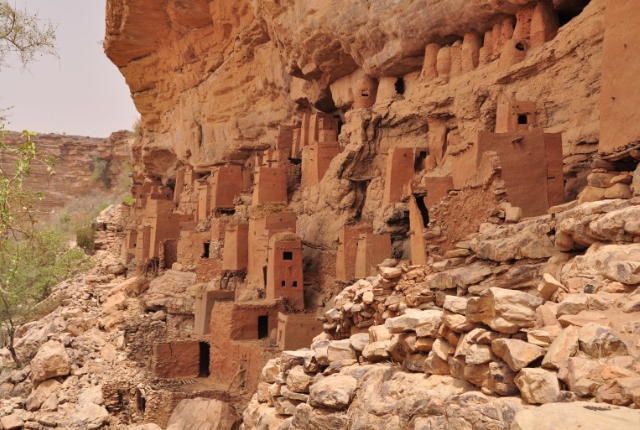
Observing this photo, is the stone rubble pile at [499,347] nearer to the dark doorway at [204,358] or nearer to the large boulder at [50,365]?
the dark doorway at [204,358]

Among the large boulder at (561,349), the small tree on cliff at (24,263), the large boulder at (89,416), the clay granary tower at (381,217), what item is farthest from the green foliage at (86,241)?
the large boulder at (561,349)

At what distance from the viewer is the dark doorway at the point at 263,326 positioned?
1625 centimetres

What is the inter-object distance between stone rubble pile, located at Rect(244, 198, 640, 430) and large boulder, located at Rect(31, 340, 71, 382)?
1184 centimetres

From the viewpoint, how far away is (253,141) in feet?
96.8

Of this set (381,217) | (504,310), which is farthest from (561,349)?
(381,217)

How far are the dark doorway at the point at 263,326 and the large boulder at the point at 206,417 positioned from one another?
4.00 meters

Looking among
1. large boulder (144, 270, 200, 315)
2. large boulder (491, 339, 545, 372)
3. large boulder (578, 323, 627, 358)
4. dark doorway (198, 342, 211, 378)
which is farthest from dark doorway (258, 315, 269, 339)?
large boulder (578, 323, 627, 358)

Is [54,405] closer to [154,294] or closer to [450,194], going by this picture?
[154,294]

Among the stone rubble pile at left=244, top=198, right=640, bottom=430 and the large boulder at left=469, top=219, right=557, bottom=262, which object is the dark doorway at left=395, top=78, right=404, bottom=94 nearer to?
the stone rubble pile at left=244, top=198, right=640, bottom=430

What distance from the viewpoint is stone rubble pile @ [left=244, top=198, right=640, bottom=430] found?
3621mm

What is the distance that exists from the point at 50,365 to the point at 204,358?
160 inches

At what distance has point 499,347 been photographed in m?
4.05

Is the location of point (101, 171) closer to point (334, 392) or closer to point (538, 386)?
point (334, 392)

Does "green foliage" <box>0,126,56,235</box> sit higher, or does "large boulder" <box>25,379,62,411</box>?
"green foliage" <box>0,126,56,235</box>
